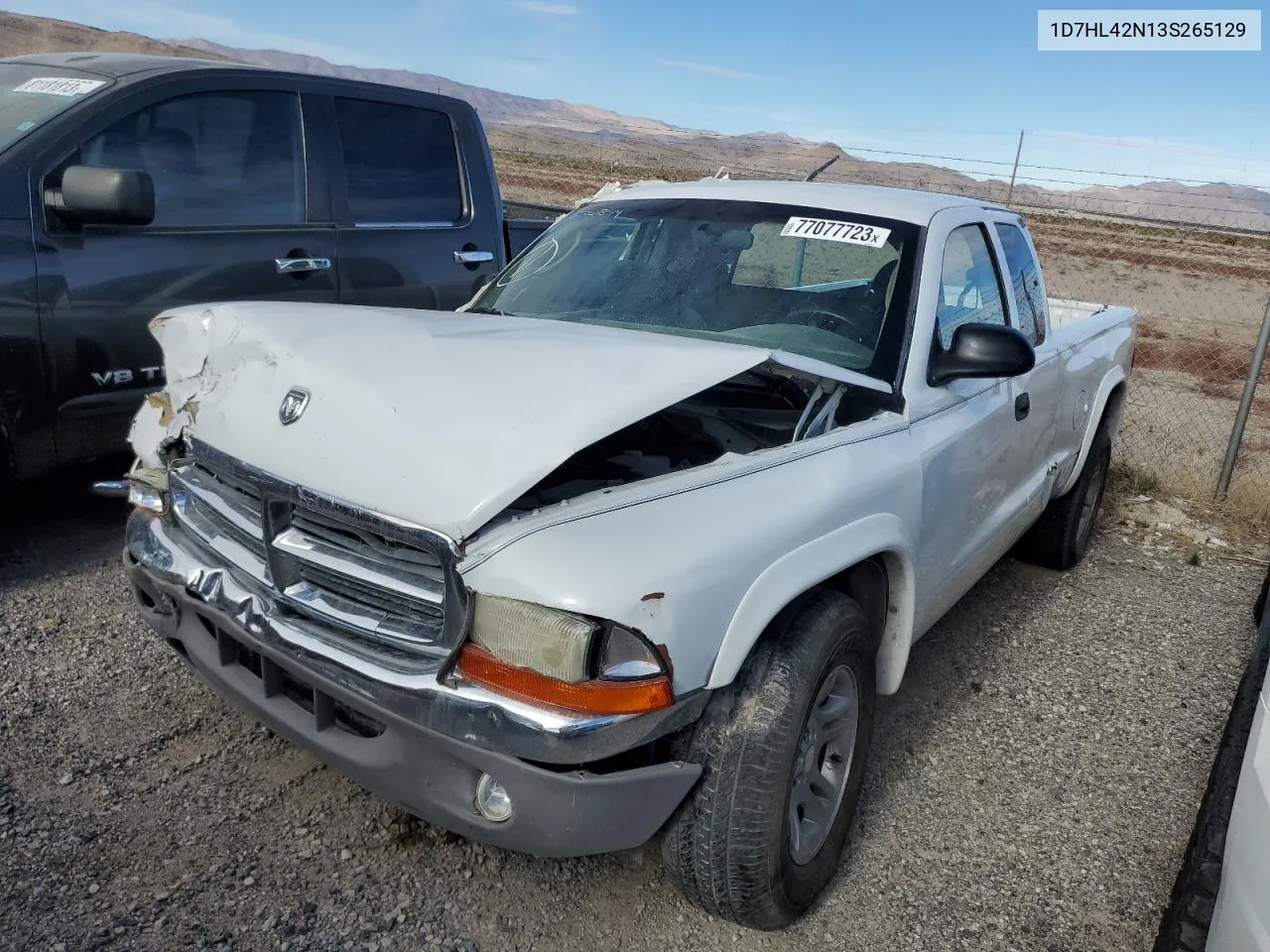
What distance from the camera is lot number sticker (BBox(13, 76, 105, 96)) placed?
13.2ft

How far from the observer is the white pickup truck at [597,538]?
1968mm

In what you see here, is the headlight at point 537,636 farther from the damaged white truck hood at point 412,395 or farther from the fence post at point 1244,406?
the fence post at point 1244,406

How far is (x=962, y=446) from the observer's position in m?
3.14

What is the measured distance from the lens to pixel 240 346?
2.55m

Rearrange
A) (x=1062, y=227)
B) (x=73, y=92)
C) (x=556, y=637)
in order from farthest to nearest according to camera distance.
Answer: (x=1062, y=227) → (x=73, y=92) → (x=556, y=637)

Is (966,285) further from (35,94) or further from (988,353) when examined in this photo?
(35,94)

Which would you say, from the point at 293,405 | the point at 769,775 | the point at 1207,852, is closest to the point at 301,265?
the point at 293,405

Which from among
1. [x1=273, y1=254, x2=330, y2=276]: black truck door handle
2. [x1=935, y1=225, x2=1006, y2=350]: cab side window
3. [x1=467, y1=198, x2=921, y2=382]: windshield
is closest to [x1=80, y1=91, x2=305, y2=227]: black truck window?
[x1=273, y1=254, x2=330, y2=276]: black truck door handle

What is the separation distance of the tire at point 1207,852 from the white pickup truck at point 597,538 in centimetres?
79

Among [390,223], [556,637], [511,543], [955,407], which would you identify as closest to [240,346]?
[511,543]

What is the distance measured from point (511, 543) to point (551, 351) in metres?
0.75

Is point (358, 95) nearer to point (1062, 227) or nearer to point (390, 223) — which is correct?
point (390, 223)

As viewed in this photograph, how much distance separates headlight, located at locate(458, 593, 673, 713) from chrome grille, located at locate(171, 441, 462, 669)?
0.08m

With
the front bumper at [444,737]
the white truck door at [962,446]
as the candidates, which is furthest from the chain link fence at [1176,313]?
the front bumper at [444,737]
